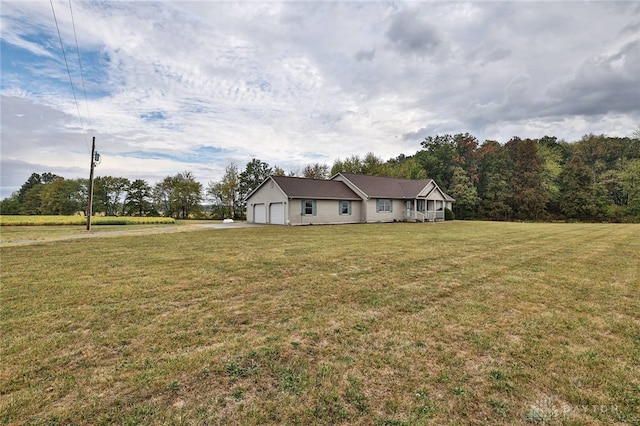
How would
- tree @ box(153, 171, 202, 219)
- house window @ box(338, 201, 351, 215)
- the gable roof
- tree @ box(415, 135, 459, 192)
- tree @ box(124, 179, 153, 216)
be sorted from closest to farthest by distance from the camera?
house window @ box(338, 201, 351, 215), the gable roof, tree @ box(124, 179, 153, 216), tree @ box(153, 171, 202, 219), tree @ box(415, 135, 459, 192)

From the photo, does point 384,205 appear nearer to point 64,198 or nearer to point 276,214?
point 276,214

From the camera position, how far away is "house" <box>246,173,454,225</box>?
2341 centimetres

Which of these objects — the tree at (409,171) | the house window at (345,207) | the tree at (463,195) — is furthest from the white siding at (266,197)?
the tree at (463,195)

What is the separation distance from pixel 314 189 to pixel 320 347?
72.0 feet

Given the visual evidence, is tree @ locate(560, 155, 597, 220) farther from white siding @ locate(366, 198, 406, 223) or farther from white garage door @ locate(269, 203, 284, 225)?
white garage door @ locate(269, 203, 284, 225)

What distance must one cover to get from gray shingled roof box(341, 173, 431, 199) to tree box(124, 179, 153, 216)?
1188 inches

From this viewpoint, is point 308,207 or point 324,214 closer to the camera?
point 308,207

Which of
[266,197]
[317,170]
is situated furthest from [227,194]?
[266,197]

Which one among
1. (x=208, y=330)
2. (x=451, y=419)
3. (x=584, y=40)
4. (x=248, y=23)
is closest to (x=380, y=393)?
(x=451, y=419)

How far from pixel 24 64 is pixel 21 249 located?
286 inches

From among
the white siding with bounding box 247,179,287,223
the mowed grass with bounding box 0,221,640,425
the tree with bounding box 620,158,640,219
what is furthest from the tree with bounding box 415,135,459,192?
the mowed grass with bounding box 0,221,640,425

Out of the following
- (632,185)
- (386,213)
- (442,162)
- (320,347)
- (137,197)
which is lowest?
(320,347)

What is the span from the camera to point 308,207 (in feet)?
77.5

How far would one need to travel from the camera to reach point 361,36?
15422 millimetres
